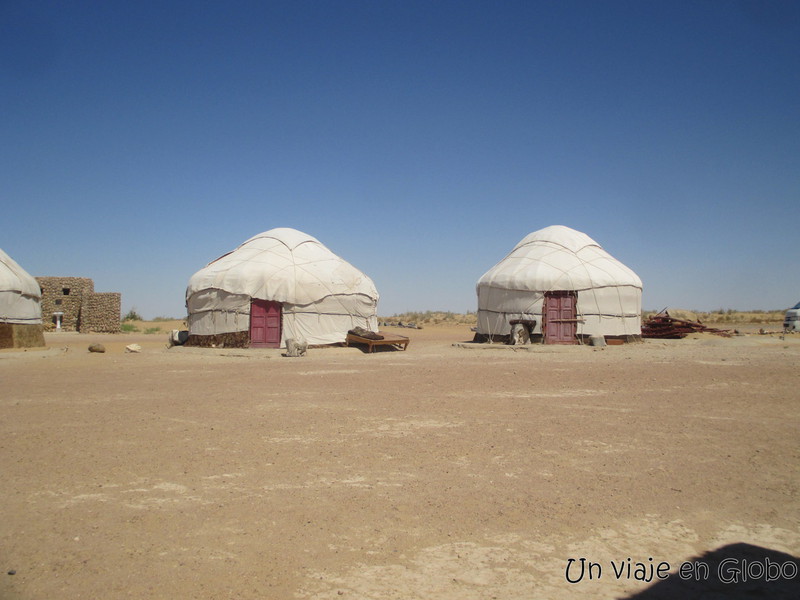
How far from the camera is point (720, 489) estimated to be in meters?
4.13

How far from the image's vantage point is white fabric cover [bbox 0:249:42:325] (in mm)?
16234

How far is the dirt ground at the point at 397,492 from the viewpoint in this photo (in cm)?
287

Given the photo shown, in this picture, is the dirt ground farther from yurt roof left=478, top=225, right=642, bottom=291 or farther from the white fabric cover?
yurt roof left=478, top=225, right=642, bottom=291

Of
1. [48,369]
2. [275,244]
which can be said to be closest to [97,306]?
[275,244]

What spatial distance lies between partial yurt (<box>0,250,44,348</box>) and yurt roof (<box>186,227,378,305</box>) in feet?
14.0

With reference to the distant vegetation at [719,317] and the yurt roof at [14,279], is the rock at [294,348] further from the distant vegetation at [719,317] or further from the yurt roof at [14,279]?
the distant vegetation at [719,317]

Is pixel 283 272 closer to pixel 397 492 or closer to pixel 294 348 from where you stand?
pixel 294 348

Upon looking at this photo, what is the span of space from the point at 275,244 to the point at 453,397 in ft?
41.6

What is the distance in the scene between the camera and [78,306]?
90.4 feet

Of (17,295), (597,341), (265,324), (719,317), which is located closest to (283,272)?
(265,324)

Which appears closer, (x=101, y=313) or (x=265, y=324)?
(x=265, y=324)

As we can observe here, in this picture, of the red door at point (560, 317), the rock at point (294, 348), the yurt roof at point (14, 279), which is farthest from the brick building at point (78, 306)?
the red door at point (560, 317)

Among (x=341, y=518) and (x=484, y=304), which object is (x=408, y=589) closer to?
(x=341, y=518)

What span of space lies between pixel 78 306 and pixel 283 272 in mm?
14829
